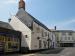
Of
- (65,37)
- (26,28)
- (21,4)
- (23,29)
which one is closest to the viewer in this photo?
(26,28)

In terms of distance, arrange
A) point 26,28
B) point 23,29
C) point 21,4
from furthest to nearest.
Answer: point 21,4 → point 23,29 → point 26,28

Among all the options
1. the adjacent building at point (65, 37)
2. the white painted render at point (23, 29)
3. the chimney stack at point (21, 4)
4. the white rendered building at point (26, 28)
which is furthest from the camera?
the adjacent building at point (65, 37)

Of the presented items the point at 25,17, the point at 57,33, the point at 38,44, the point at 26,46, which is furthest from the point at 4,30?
the point at 57,33

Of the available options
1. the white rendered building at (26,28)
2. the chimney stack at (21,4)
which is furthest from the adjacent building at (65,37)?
the chimney stack at (21,4)

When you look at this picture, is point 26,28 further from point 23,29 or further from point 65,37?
point 65,37

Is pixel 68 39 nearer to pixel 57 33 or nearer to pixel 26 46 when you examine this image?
pixel 57 33

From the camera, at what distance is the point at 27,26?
4144cm

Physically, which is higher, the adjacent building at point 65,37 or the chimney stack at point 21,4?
the chimney stack at point 21,4

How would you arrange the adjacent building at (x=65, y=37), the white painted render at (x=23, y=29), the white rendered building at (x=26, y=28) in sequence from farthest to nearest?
1. the adjacent building at (x=65, y=37)
2. the white rendered building at (x=26, y=28)
3. the white painted render at (x=23, y=29)

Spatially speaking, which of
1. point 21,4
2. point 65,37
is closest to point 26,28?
point 21,4

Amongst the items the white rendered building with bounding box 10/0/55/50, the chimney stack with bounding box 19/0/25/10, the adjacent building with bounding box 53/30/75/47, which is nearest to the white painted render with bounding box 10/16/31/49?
the white rendered building with bounding box 10/0/55/50

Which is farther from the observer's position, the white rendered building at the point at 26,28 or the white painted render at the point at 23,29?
the white rendered building at the point at 26,28

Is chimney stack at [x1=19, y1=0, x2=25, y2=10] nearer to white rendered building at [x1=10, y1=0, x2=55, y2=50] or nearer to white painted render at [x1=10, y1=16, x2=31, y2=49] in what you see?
white rendered building at [x1=10, y1=0, x2=55, y2=50]

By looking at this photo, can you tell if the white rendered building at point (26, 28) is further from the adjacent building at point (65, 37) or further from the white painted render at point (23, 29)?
the adjacent building at point (65, 37)
